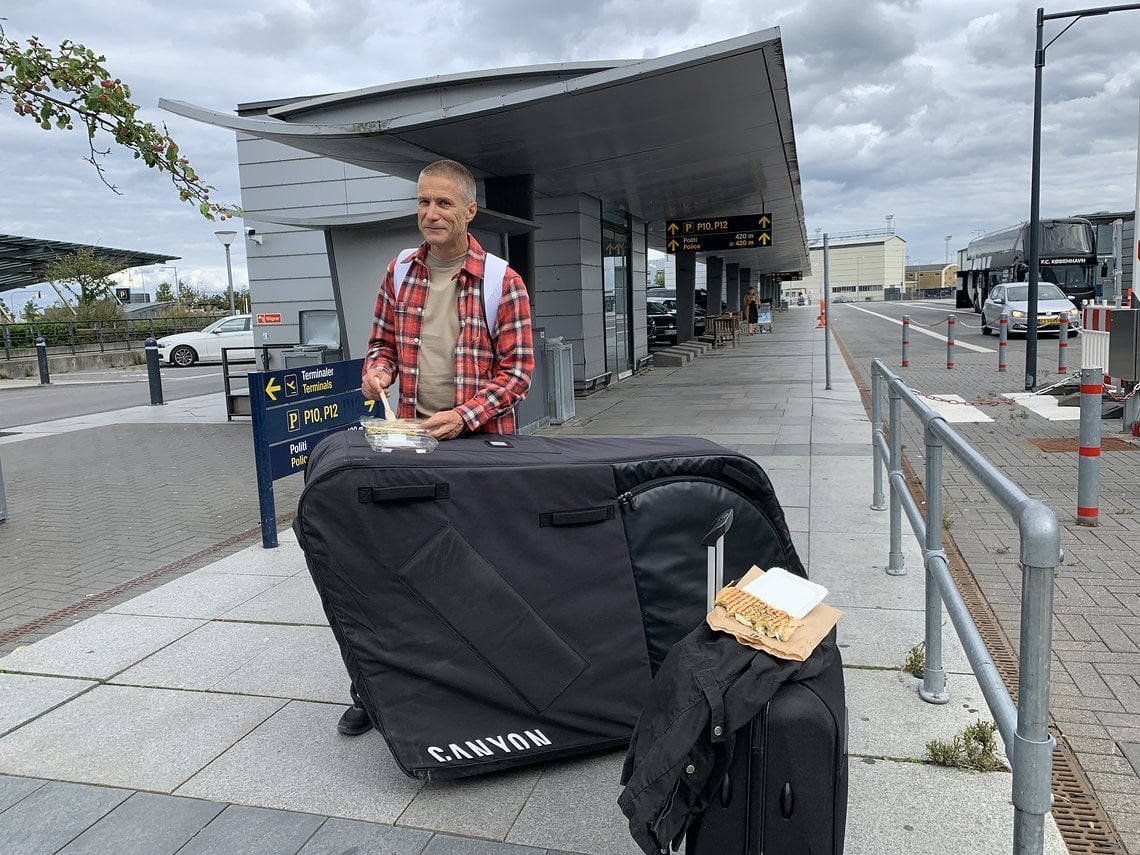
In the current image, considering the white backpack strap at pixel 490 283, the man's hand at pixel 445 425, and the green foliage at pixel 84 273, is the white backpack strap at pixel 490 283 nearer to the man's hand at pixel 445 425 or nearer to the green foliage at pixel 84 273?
the man's hand at pixel 445 425

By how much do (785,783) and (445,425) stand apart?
1512 millimetres

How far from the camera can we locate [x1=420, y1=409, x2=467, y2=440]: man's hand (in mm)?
2811

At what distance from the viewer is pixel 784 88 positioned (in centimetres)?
785

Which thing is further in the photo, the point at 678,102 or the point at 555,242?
the point at 555,242

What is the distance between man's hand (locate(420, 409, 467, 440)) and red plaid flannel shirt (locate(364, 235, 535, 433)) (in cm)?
10

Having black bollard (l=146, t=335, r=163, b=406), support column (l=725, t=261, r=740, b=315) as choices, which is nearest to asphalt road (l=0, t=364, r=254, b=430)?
black bollard (l=146, t=335, r=163, b=406)

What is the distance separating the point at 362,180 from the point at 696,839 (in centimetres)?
1471

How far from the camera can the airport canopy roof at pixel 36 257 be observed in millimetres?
26720

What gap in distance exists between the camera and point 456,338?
10.0 ft

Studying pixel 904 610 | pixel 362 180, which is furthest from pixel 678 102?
pixel 362 180

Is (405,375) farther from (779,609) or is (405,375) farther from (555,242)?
(555,242)

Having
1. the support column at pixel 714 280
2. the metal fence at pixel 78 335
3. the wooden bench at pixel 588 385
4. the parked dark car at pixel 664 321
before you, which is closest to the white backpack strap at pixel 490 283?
the wooden bench at pixel 588 385

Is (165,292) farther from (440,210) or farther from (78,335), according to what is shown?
(440,210)

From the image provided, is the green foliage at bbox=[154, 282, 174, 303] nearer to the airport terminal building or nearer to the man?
the airport terminal building
